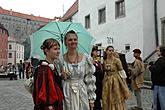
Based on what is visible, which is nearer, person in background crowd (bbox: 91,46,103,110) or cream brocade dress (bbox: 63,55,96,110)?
cream brocade dress (bbox: 63,55,96,110)

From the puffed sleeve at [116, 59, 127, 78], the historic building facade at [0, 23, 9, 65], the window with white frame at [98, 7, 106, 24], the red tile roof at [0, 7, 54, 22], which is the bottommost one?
the puffed sleeve at [116, 59, 127, 78]

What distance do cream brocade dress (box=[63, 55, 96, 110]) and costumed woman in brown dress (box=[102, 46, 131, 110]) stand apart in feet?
8.87

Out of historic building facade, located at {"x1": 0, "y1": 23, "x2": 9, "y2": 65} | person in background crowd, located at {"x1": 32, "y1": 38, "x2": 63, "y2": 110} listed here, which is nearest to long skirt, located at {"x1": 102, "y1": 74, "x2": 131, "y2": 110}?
person in background crowd, located at {"x1": 32, "y1": 38, "x2": 63, "y2": 110}

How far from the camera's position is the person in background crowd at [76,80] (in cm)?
507

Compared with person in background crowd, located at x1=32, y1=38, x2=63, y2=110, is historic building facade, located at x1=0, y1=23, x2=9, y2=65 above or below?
above

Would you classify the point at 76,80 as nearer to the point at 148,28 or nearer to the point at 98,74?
the point at 98,74

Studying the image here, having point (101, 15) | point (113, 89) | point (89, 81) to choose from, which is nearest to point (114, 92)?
point (113, 89)

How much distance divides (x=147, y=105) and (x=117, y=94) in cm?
412

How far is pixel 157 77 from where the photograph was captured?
7.76 metres

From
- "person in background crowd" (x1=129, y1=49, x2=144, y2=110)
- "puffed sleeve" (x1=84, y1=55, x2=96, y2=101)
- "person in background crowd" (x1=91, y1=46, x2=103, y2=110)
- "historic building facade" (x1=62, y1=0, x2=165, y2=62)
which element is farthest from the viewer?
"historic building facade" (x1=62, y1=0, x2=165, y2=62)

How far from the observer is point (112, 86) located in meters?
7.97

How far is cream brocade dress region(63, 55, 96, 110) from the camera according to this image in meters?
5.07

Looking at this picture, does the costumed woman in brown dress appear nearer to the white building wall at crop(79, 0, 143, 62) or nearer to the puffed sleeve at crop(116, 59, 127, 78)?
the puffed sleeve at crop(116, 59, 127, 78)

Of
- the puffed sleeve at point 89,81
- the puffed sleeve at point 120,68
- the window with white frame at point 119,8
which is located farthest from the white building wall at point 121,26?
the puffed sleeve at point 89,81
